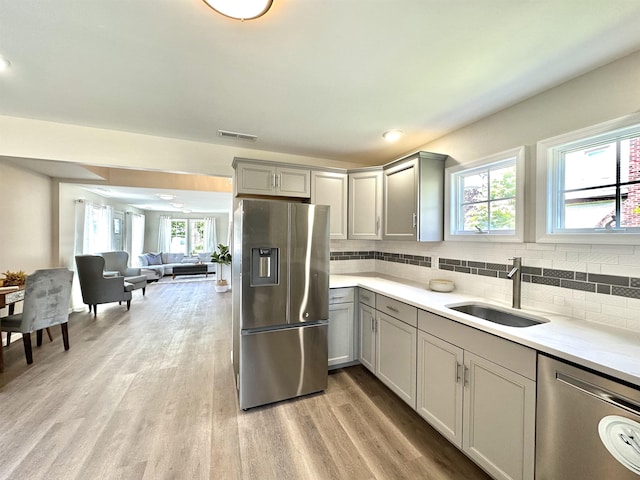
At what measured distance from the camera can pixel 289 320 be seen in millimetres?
2160

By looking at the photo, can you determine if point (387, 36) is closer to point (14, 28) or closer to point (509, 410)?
point (14, 28)

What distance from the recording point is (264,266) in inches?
82.2

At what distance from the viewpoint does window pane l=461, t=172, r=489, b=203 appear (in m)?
2.16

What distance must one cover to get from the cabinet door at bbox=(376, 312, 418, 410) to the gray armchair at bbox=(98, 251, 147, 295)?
539cm

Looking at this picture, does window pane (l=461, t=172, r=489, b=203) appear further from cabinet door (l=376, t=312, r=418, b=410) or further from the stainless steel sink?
cabinet door (l=376, t=312, r=418, b=410)

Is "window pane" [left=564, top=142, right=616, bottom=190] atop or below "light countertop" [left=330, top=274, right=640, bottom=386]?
atop

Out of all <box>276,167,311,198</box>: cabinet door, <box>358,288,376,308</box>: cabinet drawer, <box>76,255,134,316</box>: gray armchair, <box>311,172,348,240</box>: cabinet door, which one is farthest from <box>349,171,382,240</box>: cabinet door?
<box>76,255,134,316</box>: gray armchair

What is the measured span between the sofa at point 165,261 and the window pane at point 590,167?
353 inches

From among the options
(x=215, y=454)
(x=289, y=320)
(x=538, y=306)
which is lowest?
(x=215, y=454)

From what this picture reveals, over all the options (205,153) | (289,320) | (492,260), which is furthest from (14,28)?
(492,260)

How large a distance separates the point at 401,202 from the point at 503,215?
2.88ft

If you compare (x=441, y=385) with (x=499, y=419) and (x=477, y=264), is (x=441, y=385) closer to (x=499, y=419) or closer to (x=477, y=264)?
(x=499, y=419)

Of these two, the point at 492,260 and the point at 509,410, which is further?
the point at 492,260

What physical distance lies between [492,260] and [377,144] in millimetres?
1623
